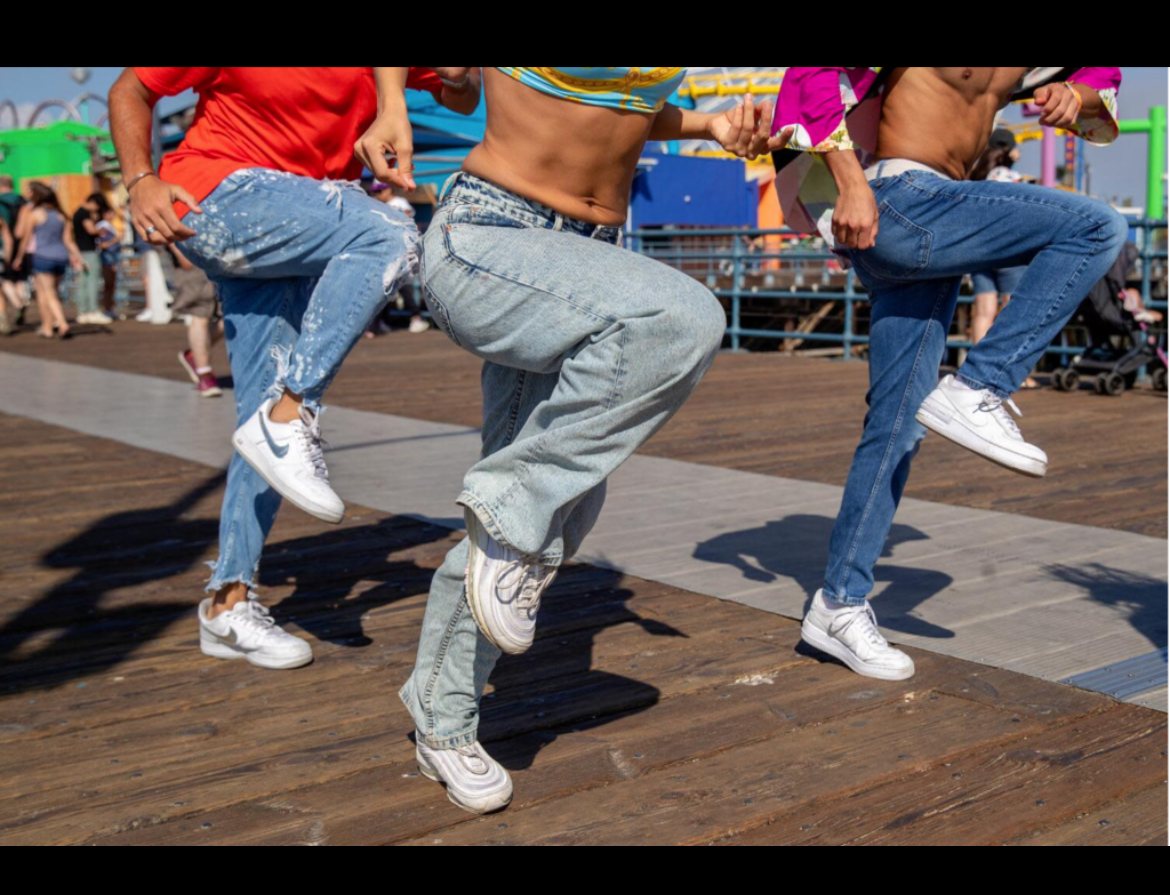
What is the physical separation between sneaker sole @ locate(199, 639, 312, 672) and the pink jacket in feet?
5.79

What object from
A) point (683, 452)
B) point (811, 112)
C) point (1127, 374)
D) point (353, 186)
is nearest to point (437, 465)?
point (683, 452)

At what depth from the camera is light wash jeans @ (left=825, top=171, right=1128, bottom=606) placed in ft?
10.7

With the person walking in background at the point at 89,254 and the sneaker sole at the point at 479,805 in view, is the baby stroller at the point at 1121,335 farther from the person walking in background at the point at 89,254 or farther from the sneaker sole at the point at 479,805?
the person walking in background at the point at 89,254

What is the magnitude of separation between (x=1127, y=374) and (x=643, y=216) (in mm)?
12763

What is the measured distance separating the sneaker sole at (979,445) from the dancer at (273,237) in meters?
1.32

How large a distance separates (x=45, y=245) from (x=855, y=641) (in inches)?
653

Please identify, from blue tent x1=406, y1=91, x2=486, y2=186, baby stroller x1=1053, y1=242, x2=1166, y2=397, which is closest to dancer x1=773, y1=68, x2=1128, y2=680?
baby stroller x1=1053, y1=242, x2=1166, y2=397

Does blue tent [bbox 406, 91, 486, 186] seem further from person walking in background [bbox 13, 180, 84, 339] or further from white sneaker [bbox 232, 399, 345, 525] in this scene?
white sneaker [bbox 232, 399, 345, 525]

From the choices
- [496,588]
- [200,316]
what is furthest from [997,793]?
[200,316]

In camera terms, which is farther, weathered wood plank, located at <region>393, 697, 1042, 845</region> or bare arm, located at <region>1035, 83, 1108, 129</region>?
bare arm, located at <region>1035, 83, 1108, 129</region>

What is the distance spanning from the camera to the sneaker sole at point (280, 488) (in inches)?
119

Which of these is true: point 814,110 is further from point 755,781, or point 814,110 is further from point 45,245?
point 45,245

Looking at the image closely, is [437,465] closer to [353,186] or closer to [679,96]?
[353,186]
